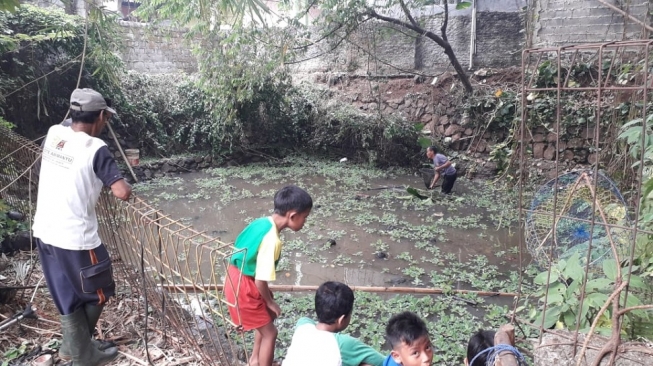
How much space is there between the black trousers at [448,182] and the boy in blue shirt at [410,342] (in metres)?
6.62

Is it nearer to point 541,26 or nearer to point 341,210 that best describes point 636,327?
point 341,210

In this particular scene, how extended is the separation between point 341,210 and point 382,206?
2.57 ft

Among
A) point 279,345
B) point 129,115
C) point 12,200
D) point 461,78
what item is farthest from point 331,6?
point 279,345

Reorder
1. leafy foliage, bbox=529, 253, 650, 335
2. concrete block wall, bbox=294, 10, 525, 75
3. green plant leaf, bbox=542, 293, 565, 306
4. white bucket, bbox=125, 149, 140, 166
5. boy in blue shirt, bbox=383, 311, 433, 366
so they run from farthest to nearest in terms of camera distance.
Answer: concrete block wall, bbox=294, 10, 525, 75 < white bucket, bbox=125, 149, 140, 166 < green plant leaf, bbox=542, 293, 565, 306 < leafy foliage, bbox=529, 253, 650, 335 < boy in blue shirt, bbox=383, 311, 433, 366

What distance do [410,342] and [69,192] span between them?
1.84 metres

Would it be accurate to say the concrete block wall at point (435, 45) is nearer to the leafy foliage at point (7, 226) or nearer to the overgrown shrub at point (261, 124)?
the overgrown shrub at point (261, 124)

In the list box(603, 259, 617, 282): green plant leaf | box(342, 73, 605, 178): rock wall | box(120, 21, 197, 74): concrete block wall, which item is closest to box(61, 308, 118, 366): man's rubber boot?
box(603, 259, 617, 282): green plant leaf

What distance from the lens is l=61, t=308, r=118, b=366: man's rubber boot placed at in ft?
7.61

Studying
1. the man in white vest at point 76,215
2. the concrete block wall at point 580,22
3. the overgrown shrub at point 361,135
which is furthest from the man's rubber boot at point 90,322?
the concrete block wall at point 580,22

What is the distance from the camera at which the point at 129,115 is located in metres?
10.9

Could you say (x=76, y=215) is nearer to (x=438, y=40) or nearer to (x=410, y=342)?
(x=410, y=342)

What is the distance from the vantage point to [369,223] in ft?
23.2

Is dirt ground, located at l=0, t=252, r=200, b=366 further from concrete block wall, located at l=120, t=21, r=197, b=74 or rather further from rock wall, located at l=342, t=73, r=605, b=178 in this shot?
concrete block wall, located at l=120, t=21, r=197, b=74

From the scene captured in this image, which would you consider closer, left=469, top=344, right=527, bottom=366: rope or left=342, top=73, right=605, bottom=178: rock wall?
left=469, top=344, right=527, bottom=366: rope
